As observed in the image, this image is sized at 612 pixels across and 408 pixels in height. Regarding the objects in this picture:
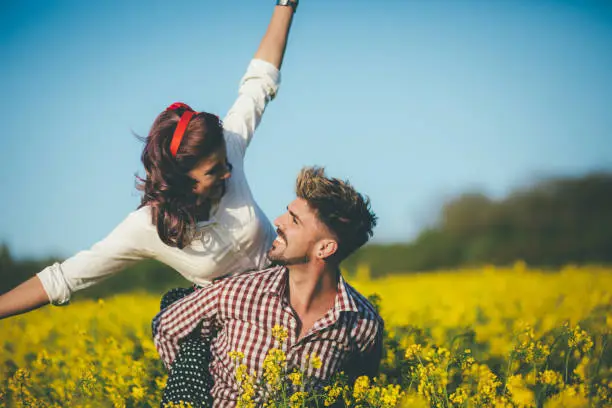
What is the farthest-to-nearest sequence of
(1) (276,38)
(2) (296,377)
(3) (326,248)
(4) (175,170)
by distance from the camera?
(1) (276,38), (3) (326,248), (4) (175,170), (2) (296,377)

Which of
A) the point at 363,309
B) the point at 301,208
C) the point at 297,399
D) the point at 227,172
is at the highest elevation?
the point at 227,172

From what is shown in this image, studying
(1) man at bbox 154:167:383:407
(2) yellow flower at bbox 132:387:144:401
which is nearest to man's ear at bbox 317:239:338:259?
(1) man at bbox 154:167:383:407

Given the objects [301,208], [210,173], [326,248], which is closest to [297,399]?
[326,248]

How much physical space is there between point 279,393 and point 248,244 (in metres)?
0.74

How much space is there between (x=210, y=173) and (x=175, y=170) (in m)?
0.16

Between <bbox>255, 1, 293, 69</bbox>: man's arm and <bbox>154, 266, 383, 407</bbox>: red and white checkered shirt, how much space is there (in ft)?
3.72

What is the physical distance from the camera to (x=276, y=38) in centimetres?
375

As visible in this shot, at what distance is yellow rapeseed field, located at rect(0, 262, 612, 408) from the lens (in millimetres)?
3027

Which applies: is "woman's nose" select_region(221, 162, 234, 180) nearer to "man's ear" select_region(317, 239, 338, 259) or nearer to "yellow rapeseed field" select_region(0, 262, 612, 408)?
"man's ear" select_region(317, 239, 338, 259)

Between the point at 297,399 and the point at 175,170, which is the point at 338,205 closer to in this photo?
the point at 175,170

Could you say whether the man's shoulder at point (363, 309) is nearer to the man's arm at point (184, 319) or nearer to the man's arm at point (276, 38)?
the man's arm at point (184, 319)

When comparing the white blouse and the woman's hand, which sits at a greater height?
the woman's hand

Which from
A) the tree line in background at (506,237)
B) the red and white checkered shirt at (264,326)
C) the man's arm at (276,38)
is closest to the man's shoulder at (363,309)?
the red and white checkered shirt at (264,326)

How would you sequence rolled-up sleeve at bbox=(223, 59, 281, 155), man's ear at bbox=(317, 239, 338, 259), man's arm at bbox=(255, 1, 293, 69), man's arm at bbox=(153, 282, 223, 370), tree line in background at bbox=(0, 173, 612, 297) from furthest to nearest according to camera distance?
tree line in background at bbox=(0, 173, 612, 297)
man's arm at bbox=(255, 1, 293, 69)
rolled-up sleeve at bbox=(223, 59, 281, 155)
man's arm at bbox=(153, 282, 223, 370)
man's ear at bbox=(317, 239, 338, 259)
